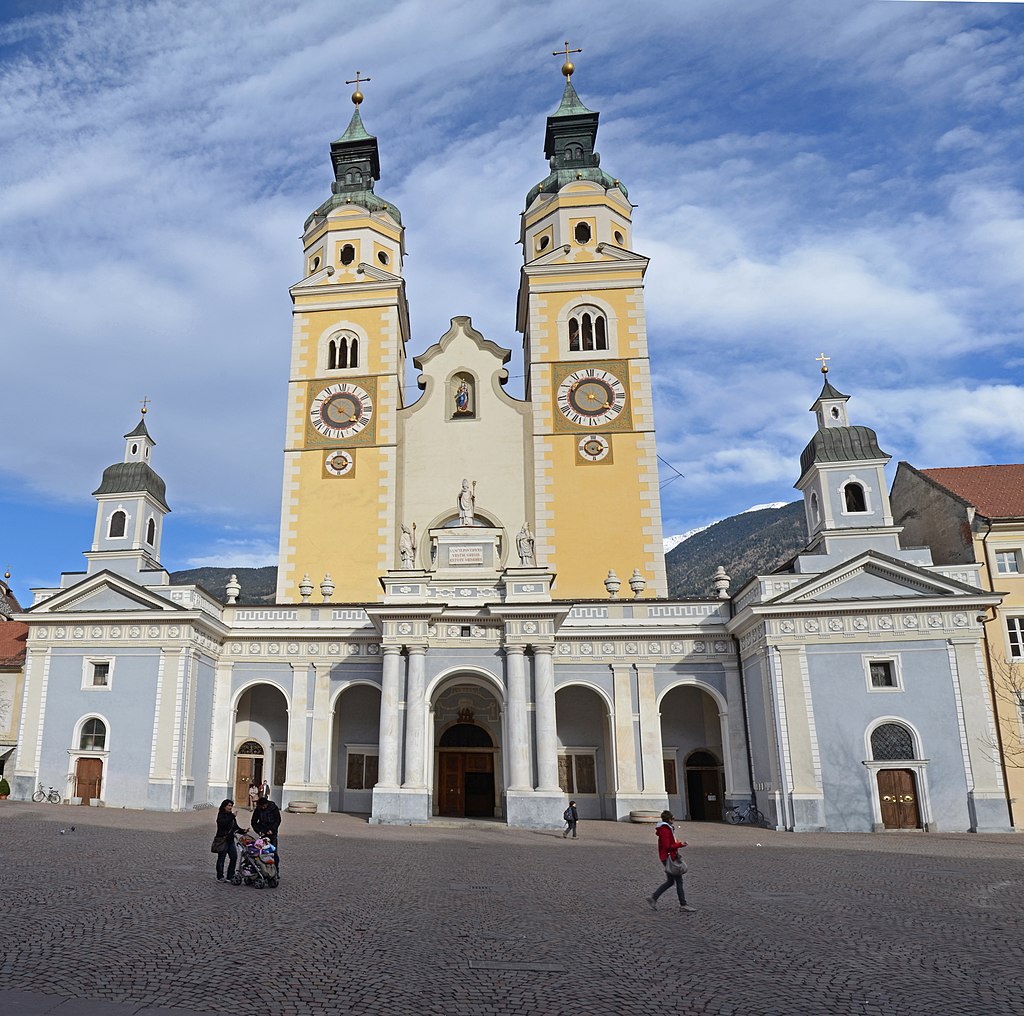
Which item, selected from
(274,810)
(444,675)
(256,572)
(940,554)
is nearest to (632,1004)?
(274,810)

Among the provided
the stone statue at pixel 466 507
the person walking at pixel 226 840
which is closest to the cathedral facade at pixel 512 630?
the stone statue at pixel 466 507

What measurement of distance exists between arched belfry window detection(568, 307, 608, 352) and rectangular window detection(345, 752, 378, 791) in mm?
19069

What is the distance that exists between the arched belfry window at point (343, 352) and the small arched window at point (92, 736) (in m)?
17.4

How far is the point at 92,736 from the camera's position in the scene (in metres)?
28.7

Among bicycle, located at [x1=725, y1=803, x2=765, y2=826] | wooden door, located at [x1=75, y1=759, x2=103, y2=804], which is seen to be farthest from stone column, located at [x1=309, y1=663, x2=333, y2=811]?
bicycle, located at [x1=725, y1=803, x2=765, y2=826]

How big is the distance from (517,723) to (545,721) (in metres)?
0.86

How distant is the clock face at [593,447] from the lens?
118ft

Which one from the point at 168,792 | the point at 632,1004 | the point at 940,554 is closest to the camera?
the point at 632,1004

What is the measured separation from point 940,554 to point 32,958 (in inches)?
1301

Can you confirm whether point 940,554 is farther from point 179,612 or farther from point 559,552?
point 179,612

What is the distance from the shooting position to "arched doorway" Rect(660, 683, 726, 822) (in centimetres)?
2992

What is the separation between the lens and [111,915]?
10.4 metres

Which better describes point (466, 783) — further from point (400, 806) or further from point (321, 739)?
point (321, 739)

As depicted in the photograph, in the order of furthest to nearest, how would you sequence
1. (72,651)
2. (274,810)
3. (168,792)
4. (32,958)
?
1. (72,651)
2. (168,792)
3. (274,810)
4. (32,958)
